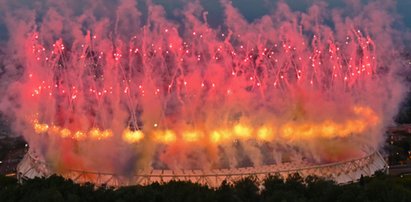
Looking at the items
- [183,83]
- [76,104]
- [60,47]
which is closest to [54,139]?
[76,104]

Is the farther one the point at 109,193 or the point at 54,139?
the point at 54,139

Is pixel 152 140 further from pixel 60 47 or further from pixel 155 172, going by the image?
pixel 60 47

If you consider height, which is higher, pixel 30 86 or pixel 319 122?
pixel 30 86

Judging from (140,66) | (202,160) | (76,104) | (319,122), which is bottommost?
(202,160)

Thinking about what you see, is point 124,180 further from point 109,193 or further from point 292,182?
point 292,182

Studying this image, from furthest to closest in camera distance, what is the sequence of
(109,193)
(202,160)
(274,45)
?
(274,45) < (202,160) < (109,193)

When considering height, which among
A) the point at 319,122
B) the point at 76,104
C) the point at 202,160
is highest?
the point at 76,104

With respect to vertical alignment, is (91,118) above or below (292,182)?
above

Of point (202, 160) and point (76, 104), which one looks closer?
point (202, 160)

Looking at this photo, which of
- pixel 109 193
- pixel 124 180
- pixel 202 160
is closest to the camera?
pixel 109 193

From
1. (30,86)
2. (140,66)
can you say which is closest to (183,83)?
(140,66)
